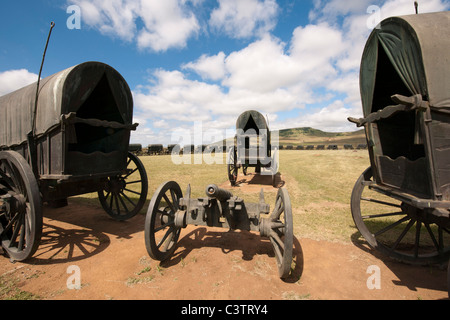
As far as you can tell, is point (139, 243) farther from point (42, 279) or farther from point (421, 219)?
point (421, 219)

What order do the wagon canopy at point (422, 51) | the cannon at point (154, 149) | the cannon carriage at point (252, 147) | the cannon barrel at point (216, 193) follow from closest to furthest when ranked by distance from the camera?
the wagon canopy at point (422, 51)
the cannon barrel at point (216, 193)
the cannon carriage at point (252, 147)
the cannon at point (154, 149)

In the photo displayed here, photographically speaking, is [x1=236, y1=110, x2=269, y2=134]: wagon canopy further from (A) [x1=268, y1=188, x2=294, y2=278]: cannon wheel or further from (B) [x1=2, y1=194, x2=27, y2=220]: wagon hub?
(B) [x1=2, y1=194, x2=27, y2=220]: wagon hub

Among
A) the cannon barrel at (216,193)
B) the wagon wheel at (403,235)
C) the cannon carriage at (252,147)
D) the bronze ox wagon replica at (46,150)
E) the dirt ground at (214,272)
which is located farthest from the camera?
the cannon carriage at (252,147)

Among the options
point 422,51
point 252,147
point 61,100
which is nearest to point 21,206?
point 61,100

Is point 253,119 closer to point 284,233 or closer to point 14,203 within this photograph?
point 284,233

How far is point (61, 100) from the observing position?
3.40m

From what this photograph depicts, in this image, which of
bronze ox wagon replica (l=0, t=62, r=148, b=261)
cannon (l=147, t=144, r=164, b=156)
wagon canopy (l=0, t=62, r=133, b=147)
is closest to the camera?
bronze ox wagon replica (l=0, t=62, r=148, b=261)

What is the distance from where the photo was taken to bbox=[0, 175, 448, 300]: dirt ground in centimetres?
261

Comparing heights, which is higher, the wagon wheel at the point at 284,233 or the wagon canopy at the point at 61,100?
the wagon canopy at the point at 61,100

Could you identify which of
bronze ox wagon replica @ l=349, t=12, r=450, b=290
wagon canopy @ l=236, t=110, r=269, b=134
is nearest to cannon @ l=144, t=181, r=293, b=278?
bronze ox wagon replica @ l=349, t=12, r=450, b=290

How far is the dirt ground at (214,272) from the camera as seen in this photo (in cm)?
261

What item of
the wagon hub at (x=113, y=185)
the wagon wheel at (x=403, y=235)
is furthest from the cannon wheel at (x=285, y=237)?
the wagon hub at (x=113, y=185)

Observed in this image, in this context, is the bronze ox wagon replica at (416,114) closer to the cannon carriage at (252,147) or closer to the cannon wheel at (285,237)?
the cannon wheel at (285,237)
